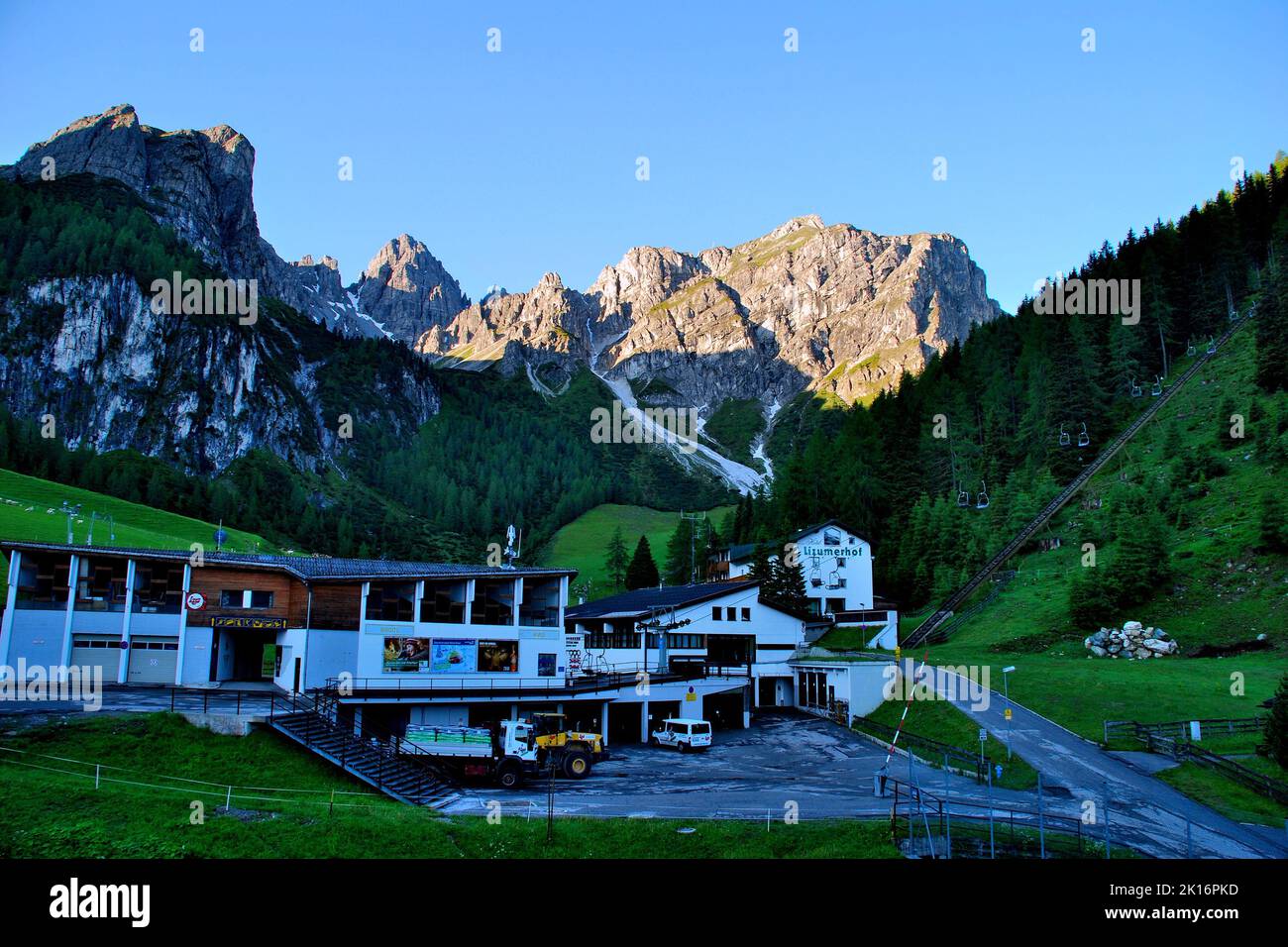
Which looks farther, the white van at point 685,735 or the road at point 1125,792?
the white van at point 685,735

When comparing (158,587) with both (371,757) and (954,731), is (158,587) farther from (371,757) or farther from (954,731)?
(954,731)

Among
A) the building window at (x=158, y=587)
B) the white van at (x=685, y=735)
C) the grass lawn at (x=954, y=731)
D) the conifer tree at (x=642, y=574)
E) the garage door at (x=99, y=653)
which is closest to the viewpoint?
the grass lawn at (x=954, y=731)

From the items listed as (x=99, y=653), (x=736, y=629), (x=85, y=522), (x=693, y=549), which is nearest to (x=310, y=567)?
(x=99, y=653)

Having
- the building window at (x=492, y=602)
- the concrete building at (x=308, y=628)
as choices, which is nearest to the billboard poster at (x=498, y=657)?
the concrete building at (x=308, y=628)

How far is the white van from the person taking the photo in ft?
147

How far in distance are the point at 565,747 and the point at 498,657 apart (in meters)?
10.7

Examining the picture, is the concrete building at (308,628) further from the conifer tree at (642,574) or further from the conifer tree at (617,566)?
the conifer tree at (617,566)

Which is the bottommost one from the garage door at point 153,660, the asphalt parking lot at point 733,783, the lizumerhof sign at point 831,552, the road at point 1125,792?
the asphalt parking lot at point 733,783

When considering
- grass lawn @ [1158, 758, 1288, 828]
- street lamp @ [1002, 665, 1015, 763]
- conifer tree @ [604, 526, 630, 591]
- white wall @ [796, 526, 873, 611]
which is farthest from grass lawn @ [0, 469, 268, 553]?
grass lawn @ [1158, 758, 1288, 828]

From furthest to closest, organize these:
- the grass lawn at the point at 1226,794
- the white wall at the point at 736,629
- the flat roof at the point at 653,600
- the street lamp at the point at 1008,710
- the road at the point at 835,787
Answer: the flat roof at the point at 653,600 → the white wall at the point at 736,629 → the street lamp at the point at 1008,710 → the grass lawn at the point at 1226,794 → the road at the point at 835,787

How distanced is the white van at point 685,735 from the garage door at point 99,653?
28.0 metres

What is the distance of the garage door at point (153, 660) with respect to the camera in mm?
41094

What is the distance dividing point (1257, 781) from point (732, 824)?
2133 cm
